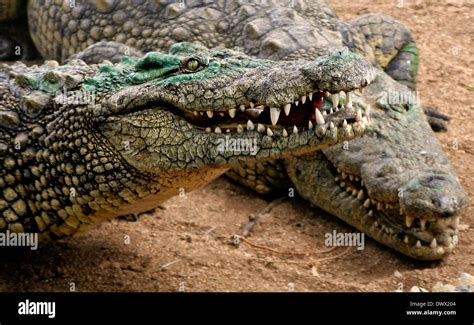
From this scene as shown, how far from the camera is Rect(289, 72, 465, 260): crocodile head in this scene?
221 inches

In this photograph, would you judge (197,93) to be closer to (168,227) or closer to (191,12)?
(168,227)

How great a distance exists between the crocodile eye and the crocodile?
1.48ft

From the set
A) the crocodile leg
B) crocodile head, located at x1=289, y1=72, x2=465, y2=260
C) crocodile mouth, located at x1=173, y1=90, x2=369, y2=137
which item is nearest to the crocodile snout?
crocodile head, located at x1=289, y1=72, x2=465, y2=260

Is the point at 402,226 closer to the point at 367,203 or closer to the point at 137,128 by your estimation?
the point at 367,203

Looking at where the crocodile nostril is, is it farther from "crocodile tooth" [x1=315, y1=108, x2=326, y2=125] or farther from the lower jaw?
"crocodile tooth" [x1=315, y1=108, x2=326, y2=125]

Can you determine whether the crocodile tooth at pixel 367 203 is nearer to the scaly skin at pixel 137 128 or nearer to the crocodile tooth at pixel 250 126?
the scaly skin at pixel 137 128

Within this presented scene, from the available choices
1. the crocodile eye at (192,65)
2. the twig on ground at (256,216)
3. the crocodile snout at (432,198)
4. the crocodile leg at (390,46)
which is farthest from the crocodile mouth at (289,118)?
the crocodile leg at (390,46)

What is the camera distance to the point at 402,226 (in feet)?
19.0

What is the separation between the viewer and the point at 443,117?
754cm

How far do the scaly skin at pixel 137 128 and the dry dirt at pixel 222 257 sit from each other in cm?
32

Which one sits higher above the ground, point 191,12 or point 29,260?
point 191,12

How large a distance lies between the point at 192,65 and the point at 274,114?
0.62 metres

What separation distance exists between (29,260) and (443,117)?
3.76 metres
